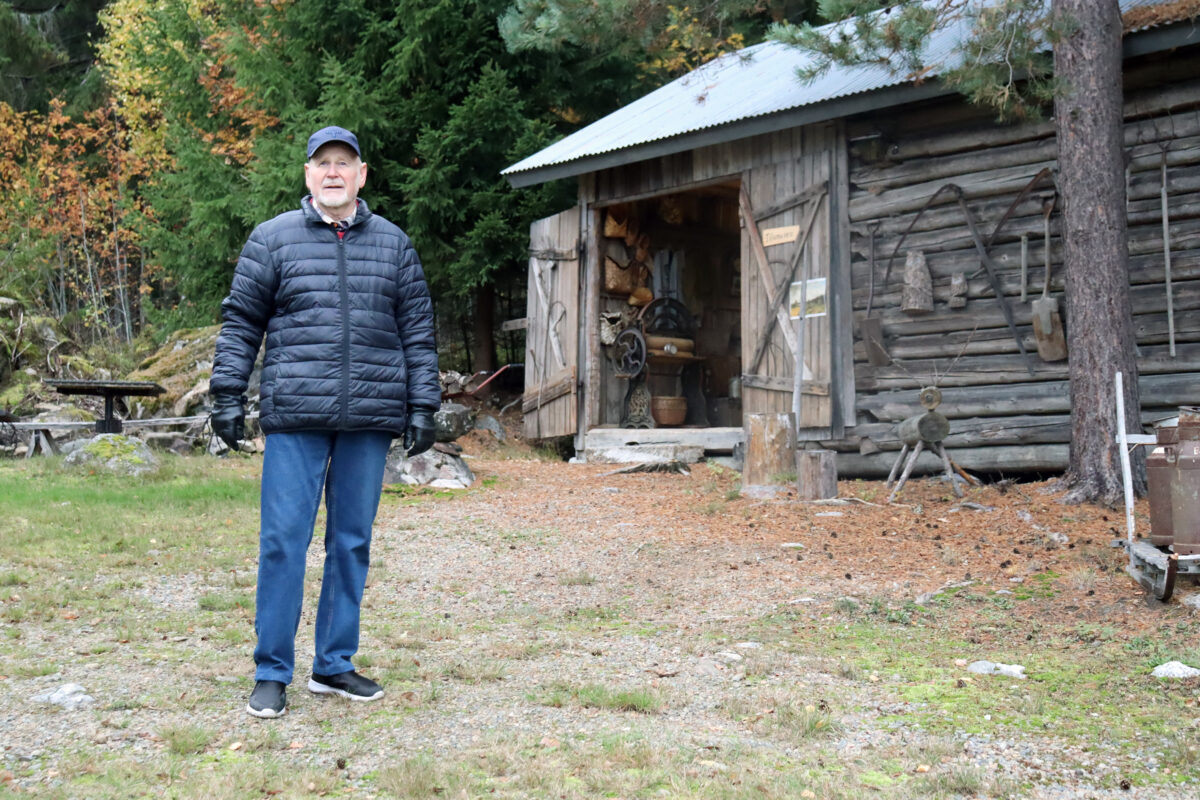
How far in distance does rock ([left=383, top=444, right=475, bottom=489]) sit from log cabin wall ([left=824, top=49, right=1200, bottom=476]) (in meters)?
3.71

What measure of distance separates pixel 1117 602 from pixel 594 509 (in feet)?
15.5

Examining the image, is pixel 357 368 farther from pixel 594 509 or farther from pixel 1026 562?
pixel 594 509

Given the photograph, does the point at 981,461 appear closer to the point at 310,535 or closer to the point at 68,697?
the point at 310,535

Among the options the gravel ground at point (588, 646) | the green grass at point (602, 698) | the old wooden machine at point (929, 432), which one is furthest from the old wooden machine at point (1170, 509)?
the old wooden machine at point (929, 432)

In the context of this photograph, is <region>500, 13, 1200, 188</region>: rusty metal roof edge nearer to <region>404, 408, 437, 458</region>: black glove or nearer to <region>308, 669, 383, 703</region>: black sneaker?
<region>404, 408, 437, 458</region>: black glove

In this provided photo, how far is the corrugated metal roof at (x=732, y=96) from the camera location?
10453 mm

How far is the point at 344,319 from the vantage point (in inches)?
157

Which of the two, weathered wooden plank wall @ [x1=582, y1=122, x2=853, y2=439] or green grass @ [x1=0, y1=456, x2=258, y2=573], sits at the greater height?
weathered wooden plank wall @ [x1=582, y1=122, x2=853, y2=439]

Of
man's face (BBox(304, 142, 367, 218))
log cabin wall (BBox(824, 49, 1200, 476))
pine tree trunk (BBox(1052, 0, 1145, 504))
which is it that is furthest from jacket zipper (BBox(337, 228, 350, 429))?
log cabin wall (BBox(824, 49, 1200, 476))

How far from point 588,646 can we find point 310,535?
1.51m

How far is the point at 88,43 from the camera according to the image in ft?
83.5

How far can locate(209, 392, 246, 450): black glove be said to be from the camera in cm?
384

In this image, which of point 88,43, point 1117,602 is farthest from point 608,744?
point 88,43

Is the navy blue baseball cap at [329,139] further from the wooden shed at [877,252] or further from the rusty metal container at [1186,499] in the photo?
the wooden shed at [877,252]
